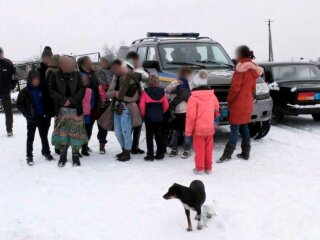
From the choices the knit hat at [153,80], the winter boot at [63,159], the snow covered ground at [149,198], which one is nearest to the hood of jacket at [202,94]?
the knit hat at [153,80]

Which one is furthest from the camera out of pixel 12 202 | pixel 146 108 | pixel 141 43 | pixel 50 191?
pixel 141 43

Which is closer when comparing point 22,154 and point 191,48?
point 22,154

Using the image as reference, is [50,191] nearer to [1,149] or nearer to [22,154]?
[22,154]

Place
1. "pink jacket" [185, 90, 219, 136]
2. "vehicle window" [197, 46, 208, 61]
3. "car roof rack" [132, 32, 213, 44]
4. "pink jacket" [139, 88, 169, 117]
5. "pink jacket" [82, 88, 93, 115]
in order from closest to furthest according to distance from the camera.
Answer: "pink jacket" [185, 90, 219, 136], "pink jacket" [139, 88, 169, 117], "pink jacket" [82, 88, 93, 115], "vehicle window" [197, 46, 208, 61], "car roof rack" [132, 32, 213, 44]

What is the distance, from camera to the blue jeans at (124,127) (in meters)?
6.65

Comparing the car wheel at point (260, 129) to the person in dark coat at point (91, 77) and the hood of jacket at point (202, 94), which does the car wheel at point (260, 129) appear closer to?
the hood of jacket at point (202, 94)

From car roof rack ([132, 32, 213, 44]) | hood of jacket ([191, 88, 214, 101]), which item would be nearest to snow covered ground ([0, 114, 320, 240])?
hood of jacket ([191, 88, 214, 101])

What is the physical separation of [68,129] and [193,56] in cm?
318

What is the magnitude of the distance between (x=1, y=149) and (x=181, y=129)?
3414mm

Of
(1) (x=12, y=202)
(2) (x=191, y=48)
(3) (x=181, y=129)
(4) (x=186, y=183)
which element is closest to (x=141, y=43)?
(2) (x=191, y=48)

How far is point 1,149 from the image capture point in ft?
25.5

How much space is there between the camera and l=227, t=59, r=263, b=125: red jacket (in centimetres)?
647

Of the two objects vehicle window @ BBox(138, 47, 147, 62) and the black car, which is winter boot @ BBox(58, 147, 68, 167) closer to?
vehicle window @ BBox(138, 47, 147, 62)

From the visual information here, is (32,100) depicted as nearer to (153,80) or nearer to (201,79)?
(153,80)
